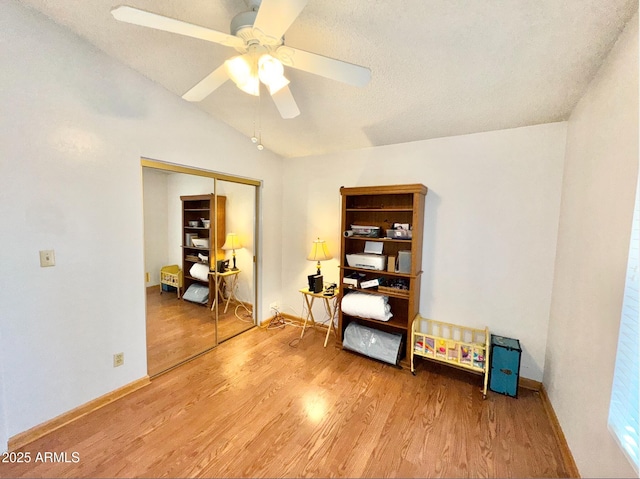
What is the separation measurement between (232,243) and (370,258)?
5.38 ft

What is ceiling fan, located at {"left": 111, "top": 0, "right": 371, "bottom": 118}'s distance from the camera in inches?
40.4

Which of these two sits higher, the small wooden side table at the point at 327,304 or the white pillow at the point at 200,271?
the white pillow at the point at 200,271

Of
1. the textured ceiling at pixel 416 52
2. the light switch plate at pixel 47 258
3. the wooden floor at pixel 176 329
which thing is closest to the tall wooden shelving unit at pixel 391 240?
the textured ceiling at pixel 416 52

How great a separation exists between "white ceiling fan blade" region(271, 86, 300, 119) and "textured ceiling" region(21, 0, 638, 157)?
0.39 meters

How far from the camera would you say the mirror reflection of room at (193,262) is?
2.44 m

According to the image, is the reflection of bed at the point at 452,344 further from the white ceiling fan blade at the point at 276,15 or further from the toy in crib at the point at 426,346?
the white ceiling fan blade at the point at 276,15

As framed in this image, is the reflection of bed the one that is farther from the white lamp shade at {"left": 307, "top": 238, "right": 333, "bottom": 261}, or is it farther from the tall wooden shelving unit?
the white lamp shade at {"left": 307, "top": 238, "right": 333, "bottom": 261}

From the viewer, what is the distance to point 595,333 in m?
1.38

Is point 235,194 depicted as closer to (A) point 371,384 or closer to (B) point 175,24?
(B) point 175,24

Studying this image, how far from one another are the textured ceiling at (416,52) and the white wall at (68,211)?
0.79 ft

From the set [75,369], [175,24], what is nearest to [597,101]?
[175,24]

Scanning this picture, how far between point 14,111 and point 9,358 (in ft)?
4.99

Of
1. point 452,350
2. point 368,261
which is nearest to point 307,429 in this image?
point 452,350

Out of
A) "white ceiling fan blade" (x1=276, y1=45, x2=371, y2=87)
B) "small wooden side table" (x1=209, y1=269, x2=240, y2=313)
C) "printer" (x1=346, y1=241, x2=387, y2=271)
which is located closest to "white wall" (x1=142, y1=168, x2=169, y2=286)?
"small wooden side table" (x1=209, y1=269, x2=240, y2=313)
